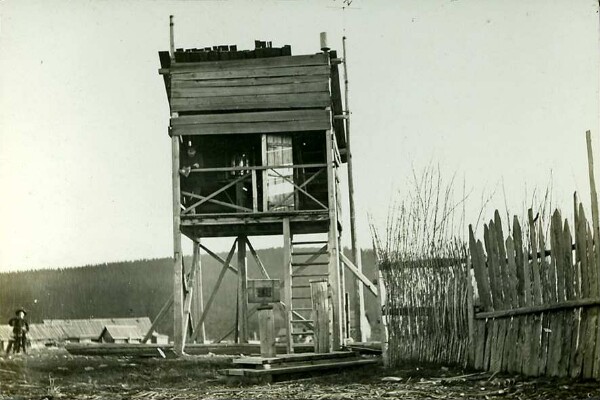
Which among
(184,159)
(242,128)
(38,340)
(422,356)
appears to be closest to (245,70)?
(242,128)

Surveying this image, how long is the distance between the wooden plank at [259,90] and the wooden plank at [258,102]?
7 cm

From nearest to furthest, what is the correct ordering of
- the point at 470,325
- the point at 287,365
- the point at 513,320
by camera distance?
the point at 513,320 → the point at 470,325 → the point at 287,365

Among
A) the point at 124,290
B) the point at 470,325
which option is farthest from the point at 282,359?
the point at 124,290

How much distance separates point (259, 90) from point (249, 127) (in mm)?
881

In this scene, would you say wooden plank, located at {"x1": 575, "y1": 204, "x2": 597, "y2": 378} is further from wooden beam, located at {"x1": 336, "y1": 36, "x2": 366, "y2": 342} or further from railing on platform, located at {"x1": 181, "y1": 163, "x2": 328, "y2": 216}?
wooden beam, located at {"x1": 336, "y1": 36, "x2": 366, "y2": 342}

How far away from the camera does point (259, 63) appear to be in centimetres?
1591

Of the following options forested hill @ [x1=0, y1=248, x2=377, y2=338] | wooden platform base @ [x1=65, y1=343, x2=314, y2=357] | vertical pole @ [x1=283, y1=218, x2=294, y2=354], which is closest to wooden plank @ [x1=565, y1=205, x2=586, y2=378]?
vertical pole @ [x1=283, y1=218, x2=294, y2=354]

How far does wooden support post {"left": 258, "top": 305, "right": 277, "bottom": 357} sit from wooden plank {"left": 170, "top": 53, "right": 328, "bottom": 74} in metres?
6.54

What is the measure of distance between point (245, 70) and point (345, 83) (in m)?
6.94

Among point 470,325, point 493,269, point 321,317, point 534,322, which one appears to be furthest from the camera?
point 321,317

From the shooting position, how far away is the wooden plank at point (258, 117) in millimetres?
15711

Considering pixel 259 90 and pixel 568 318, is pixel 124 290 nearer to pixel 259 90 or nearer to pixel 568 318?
pixel 259 90

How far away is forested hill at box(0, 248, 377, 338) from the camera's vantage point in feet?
165

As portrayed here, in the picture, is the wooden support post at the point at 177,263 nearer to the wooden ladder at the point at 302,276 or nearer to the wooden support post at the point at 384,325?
→ the wooden ladder at the point at 302,276
